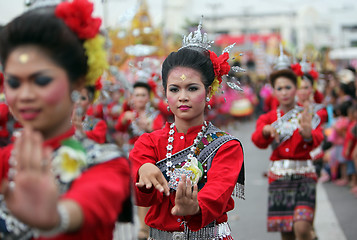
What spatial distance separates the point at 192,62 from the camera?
3703 mm

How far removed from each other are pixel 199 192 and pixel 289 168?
2738 mm

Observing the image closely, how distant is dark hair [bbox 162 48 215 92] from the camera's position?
12.2ft

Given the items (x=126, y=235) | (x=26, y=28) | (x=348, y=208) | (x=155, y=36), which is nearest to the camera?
(x=26, y=28)

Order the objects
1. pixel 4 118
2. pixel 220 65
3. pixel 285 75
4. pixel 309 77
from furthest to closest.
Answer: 1. pixel 309 77
2. pixel 4 118
3. pixel 285 75
4. pixel 220 65

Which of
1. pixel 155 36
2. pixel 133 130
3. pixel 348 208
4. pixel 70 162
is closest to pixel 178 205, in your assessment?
pixel 70 162

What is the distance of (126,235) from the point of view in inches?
104

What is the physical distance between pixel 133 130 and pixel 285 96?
274 cm

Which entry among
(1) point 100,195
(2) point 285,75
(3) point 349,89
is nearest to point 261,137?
(2) point 285,75

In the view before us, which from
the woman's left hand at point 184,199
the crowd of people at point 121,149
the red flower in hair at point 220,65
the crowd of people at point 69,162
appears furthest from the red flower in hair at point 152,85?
the woman's left hand at point 184,199

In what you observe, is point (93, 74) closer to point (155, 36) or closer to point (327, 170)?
point (327, 170)

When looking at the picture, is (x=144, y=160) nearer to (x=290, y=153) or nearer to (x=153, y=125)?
(x=290, y=153)

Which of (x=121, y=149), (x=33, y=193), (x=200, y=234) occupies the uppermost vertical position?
(x=121, y=149)

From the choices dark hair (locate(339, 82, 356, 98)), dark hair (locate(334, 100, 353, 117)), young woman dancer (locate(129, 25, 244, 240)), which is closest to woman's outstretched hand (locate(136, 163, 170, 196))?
young woman dancer (locate(129, 25, 244, 240))

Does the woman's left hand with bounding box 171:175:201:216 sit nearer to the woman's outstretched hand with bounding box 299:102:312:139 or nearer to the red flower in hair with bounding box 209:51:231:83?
the red flower in hair with bounding box 209:51:231:83
